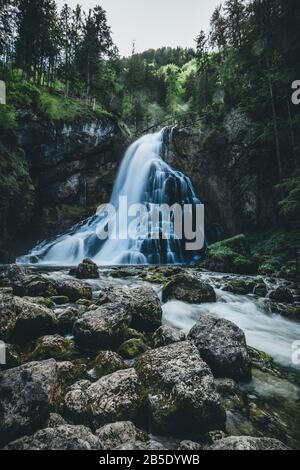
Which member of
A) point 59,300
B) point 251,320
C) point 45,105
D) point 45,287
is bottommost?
point 251,320

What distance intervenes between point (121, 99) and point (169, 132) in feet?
69.1

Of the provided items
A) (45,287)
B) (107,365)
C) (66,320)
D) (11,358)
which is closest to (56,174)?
(45,287)

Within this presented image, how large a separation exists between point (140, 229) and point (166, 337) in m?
17.5

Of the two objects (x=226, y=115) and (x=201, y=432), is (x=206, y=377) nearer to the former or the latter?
(x=201, y=432)

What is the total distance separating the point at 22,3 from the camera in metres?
27.5

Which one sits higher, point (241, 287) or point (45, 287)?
point (45, 287)

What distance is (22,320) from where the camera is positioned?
5.04 m

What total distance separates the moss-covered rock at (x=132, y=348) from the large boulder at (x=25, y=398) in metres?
1.48

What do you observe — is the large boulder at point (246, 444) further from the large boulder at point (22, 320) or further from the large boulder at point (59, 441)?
the large boulder at point (22, 320)

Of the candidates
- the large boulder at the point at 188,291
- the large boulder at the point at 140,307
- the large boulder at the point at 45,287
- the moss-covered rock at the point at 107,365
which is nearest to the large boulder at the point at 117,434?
Answer: the moss-covered rock at the point at 107,365

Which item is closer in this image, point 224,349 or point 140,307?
point 224,349

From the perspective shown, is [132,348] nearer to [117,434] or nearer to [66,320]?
[66,320]

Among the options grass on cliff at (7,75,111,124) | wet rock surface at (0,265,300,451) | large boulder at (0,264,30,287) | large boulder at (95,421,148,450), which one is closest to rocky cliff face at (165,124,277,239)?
grass on cliff at (7,75,111,124)
